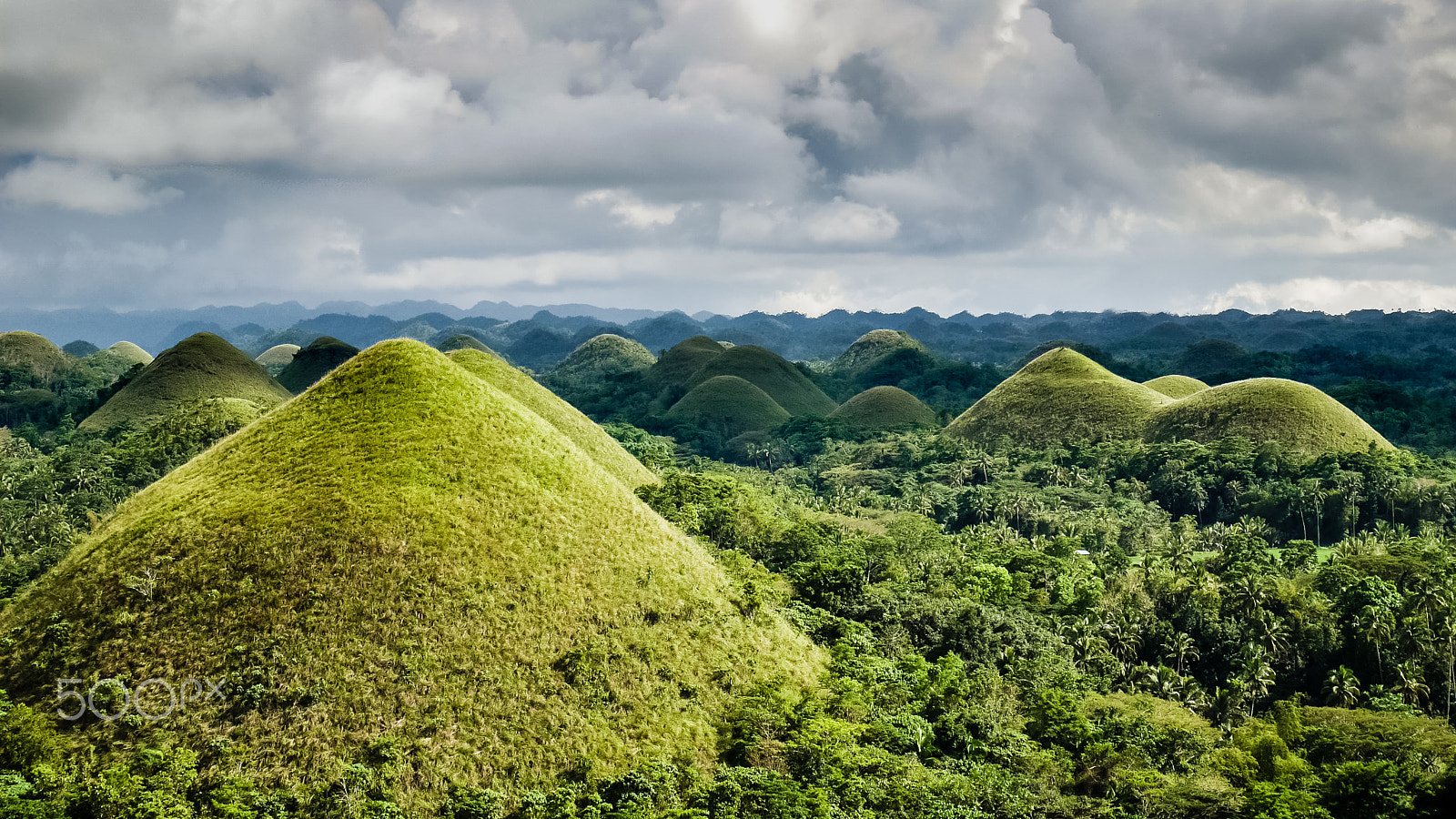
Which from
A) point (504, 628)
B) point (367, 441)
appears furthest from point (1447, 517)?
point (367, 441)

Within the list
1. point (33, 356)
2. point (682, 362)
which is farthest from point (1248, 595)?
point (33, 356)

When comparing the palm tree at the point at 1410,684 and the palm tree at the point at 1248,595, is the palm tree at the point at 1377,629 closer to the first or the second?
the palm tree at the point at 1410,684

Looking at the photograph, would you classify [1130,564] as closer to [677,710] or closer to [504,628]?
[677,710]

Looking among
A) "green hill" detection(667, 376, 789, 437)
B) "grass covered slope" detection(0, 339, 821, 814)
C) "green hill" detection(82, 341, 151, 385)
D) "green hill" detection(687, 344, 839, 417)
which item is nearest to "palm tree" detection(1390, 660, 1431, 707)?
"grass covered slope" detection(0, 339, 821, 814)

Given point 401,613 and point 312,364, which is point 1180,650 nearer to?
point 401,613

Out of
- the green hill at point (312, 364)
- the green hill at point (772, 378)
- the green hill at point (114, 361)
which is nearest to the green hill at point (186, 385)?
the green hill at point (312, 364)

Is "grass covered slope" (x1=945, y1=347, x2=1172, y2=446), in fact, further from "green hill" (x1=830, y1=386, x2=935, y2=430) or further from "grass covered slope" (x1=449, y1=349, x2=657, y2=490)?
"grass covered slope" (x1=449, y1=349, x2=657, y2=490)
